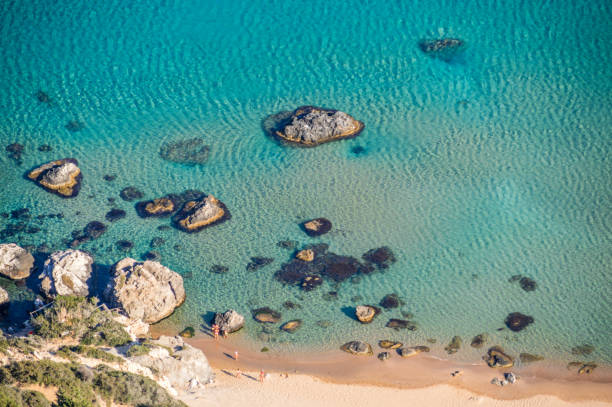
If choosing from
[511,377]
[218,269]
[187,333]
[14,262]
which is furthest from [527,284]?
[14,262]

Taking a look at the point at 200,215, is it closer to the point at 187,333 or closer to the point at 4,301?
the point at 187,333

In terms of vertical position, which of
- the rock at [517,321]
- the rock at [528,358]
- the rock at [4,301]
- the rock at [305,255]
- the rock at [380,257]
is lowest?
the rock at [4,301]

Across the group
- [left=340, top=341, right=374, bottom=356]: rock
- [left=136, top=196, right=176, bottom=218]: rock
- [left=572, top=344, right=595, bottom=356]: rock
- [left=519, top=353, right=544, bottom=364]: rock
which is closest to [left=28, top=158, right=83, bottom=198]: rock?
[left=136, top=196, right=176, bottom=218]: rock

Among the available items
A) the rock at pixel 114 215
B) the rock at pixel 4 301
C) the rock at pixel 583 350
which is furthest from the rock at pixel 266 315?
the rock at pixel 583 350

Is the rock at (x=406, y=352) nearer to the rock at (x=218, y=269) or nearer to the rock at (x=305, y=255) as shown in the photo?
the rock at (x=305, y=255)

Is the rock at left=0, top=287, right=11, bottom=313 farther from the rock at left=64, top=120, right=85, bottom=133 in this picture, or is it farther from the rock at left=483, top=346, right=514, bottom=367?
the rock at left=483, top=346, right=514, bottom=367

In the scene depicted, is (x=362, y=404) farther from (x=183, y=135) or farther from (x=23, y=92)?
(x=23, y=92)
